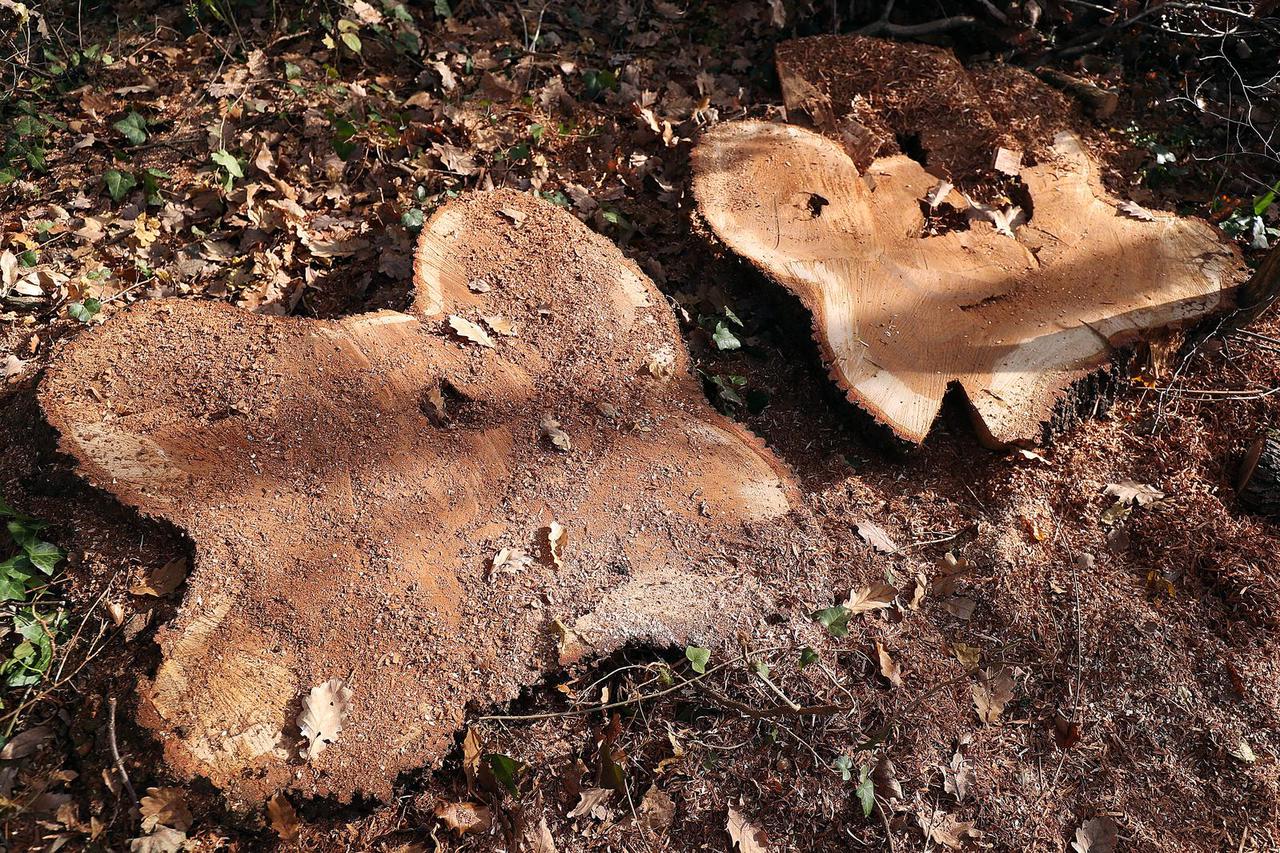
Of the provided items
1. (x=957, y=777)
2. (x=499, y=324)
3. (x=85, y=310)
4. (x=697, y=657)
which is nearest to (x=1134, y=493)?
(x=957, y=777)

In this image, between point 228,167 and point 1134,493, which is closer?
point 1134,493

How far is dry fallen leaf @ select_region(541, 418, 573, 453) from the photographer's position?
8.89 feet

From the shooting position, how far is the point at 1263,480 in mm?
3225

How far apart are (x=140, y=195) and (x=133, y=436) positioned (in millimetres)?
1918

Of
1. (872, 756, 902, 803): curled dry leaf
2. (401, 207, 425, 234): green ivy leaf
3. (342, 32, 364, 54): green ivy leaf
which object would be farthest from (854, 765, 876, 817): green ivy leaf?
(342, 32, 364, 54): green ivy leaf

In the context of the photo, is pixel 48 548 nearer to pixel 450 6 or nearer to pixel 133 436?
pixel 133 436

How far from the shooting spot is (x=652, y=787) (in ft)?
8.23

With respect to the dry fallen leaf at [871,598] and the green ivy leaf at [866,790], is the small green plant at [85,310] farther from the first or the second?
the green ivy leaf at [866,790]

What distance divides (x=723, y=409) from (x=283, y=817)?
2.05 meters

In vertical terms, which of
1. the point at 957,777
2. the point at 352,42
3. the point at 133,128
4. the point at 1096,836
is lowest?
the point at 1096,836

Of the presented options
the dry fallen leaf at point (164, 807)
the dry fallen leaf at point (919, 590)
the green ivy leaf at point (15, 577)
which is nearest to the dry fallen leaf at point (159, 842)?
the dry fallen leaf at point (164, 807)

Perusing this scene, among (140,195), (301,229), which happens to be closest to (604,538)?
(301,229)

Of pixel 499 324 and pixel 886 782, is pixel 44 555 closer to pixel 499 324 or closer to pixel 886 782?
pixel 499 324

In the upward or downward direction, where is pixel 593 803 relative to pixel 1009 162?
downward
